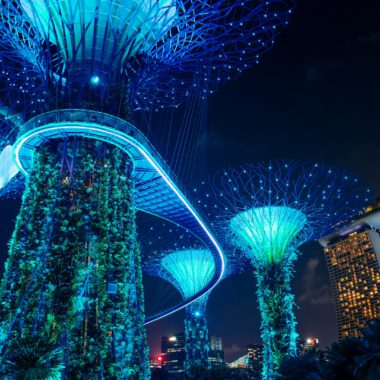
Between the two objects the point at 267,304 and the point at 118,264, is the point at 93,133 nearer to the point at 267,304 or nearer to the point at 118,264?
the point at 118,264

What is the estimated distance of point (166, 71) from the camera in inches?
Answer: 767

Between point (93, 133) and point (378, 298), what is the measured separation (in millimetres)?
98928

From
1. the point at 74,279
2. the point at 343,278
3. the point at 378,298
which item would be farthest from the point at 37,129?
the point at 343,278

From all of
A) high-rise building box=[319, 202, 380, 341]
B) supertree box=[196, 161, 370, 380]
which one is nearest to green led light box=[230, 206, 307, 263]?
supertree box=[196, 161, 370, 380]

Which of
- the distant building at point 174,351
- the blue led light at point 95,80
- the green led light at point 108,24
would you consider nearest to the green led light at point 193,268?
the green led light at point 108,24

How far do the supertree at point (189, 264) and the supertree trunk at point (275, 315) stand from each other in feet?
36.6

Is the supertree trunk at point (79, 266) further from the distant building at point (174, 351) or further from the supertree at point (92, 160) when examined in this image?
the distant building at point (174, 351)

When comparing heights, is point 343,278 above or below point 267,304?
above

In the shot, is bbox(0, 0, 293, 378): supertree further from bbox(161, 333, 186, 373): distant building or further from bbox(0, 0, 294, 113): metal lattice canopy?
bbox(161, 333, 186, 373): distant building

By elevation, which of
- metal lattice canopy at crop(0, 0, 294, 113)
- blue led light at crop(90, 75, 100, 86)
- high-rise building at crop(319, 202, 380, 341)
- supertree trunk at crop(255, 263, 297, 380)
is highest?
high-rise building at crop(319, 202, 380, 341)

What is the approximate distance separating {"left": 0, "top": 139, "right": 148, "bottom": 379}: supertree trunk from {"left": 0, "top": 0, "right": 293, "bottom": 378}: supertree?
4 cm

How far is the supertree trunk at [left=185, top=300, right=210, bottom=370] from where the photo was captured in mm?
36103

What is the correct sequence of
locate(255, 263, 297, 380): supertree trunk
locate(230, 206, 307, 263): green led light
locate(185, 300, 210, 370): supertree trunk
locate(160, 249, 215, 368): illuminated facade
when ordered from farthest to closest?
1. locate(160, 249, 215, 368): illuminated facade
2. locate(185, 300, 210, 370): supertree trunk
3. locate(230, 206, 307, 263): green led light
4. locate(255, 263, 297, 380): supertree trunk

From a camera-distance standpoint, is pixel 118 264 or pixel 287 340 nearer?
pixel 118 264
